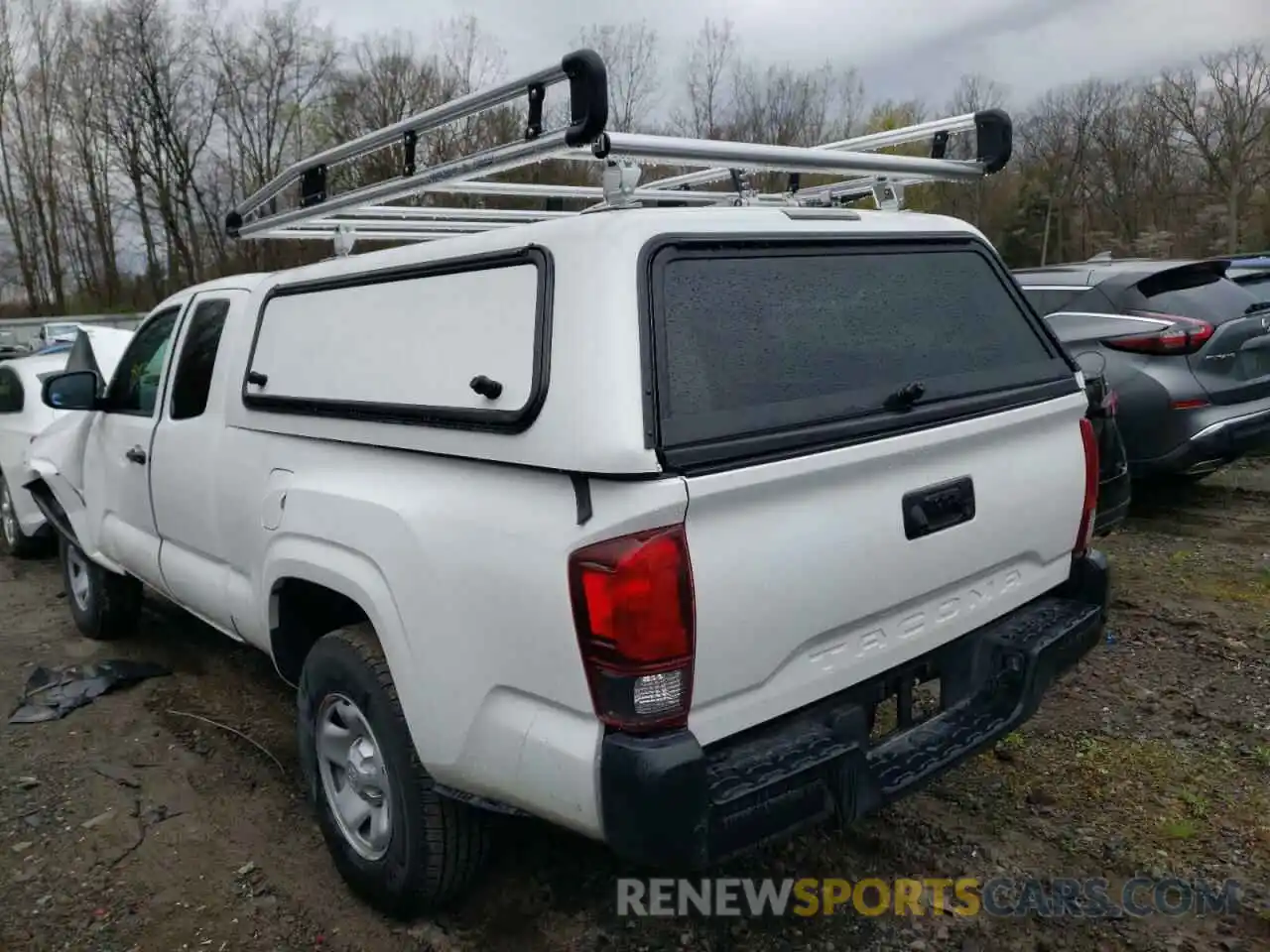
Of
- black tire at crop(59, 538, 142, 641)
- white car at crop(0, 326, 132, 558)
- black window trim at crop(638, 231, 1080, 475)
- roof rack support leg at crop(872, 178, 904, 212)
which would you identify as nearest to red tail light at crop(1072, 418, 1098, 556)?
black window trim at crop(638, 231, 1080, 475)

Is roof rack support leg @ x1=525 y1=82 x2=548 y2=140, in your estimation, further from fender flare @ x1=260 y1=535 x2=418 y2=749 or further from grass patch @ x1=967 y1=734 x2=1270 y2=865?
grass patch @ x1=967 y1=734 x2=1270 y2=865

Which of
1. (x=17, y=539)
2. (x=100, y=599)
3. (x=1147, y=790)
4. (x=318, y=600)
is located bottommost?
(x=1147, y=790)

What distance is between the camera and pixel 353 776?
2965 mm

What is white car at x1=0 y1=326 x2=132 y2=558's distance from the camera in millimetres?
6977

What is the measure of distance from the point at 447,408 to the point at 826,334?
3.27 feet

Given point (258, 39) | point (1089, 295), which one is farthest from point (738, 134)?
point (258, 39)

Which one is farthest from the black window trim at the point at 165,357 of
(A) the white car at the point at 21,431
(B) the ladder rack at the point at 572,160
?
(A) the white car at the point at 21,431

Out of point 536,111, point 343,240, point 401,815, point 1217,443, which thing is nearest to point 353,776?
point 401,815

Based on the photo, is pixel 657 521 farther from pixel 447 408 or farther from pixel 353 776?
pixel 353 776

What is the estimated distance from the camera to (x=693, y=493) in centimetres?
214

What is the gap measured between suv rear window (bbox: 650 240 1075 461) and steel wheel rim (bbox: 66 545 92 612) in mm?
4269

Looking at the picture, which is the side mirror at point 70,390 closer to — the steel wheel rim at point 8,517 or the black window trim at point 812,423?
the steel wheel rim at point 8,517

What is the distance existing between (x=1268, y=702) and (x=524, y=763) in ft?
10.6
